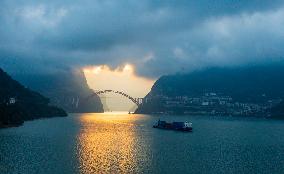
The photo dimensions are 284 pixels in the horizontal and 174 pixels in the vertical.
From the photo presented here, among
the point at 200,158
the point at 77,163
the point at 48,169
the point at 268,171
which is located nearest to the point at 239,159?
the point at 200,158

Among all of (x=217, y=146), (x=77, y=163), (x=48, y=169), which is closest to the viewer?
(x=48, y=169)

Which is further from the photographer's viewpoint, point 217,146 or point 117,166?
point 217,146

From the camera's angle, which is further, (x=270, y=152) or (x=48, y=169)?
(x=270, y=152)

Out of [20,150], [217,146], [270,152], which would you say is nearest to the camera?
[20,150]

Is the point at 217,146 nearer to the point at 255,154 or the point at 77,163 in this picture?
the point at 255,154

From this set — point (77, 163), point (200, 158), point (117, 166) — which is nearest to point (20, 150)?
point (77, 163)

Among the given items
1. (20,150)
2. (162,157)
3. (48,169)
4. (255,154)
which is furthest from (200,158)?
(20,150)

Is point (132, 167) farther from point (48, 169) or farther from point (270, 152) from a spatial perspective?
point (270, 152)

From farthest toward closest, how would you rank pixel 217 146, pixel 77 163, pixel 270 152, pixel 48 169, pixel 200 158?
pixel 217 146 → pixel 270 152 → pixel 200 158 → pixel 77 163 → pixel 48 169

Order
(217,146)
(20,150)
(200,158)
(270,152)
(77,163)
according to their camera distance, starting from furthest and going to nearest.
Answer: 1. (217,146)
2. (270,152)
3. (20,150)
4. (200,158)
5. (77,163)
